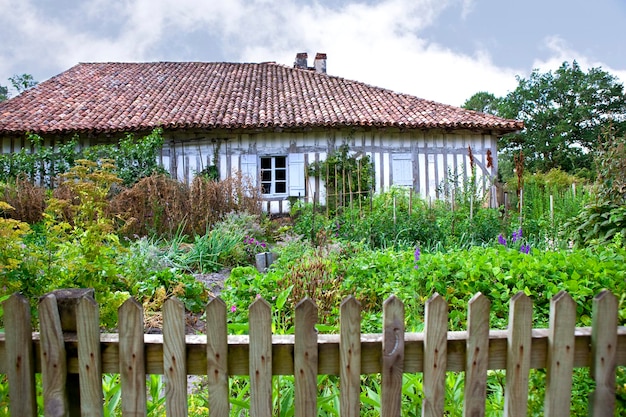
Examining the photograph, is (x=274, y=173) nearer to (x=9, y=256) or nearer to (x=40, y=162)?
(x=40, y=162)

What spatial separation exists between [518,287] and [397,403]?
8.17ft

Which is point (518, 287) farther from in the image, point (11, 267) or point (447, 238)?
point (11, 267)

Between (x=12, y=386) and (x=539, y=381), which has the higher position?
(x=12, y=386)

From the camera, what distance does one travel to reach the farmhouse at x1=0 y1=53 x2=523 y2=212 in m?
13.4

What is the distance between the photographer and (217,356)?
1.52 meters

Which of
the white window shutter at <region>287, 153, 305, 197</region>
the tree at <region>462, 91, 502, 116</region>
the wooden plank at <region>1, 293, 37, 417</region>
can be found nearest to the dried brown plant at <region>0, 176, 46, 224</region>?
the white window shutter at <region>287, 153, 305, 197</region>

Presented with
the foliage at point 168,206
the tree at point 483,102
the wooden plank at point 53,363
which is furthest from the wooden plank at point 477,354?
the tree at point 483,102

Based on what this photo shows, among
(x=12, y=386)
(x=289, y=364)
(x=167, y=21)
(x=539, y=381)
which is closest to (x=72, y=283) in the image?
(x=12, y=386)

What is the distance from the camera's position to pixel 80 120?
1370 centimetres

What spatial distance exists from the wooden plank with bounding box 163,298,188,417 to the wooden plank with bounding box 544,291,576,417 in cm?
124

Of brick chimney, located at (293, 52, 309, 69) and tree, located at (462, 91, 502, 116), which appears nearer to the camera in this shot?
brick chimney, located at (293, 52, 309, 69)

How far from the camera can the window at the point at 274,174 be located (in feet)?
45.8

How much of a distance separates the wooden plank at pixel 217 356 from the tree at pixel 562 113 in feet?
112

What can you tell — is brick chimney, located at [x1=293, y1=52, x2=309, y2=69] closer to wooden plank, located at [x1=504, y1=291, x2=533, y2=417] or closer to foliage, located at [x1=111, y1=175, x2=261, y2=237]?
foliage, located at [x1=111, y1=175, x2=261, y2=237]
